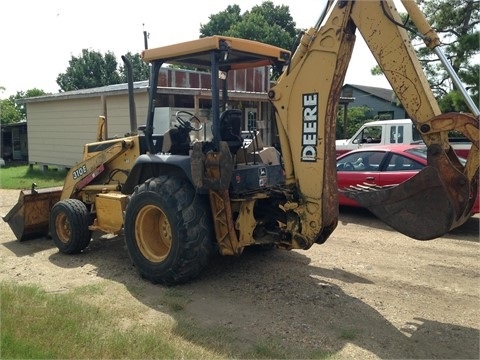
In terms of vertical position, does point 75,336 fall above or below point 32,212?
below

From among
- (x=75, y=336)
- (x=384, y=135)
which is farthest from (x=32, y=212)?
(x=384, y=135)

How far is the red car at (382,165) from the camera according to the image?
27.4ft

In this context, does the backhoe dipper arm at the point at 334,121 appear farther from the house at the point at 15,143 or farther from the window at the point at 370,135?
the house at the point at 15,143

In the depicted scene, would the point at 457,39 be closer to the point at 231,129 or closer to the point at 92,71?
the point at 231,129

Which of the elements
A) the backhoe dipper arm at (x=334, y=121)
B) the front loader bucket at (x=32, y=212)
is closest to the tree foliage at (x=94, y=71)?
the front loader bucket at (x=32, y=212)

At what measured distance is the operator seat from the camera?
5.42m

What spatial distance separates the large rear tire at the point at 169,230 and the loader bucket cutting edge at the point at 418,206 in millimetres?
1758

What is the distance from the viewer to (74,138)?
16.7 m

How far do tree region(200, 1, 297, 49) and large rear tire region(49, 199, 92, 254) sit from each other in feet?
115

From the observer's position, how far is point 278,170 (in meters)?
5.78

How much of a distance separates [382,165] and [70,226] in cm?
538

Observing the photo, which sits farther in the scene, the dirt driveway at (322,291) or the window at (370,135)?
the window at (370,135)

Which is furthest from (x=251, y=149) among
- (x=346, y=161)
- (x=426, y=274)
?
(x=346, y=161)

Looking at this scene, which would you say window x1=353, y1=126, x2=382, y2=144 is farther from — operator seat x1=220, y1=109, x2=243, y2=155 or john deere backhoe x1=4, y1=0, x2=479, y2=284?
operator seat x1=220, y1=109, x2=243, y2=155
